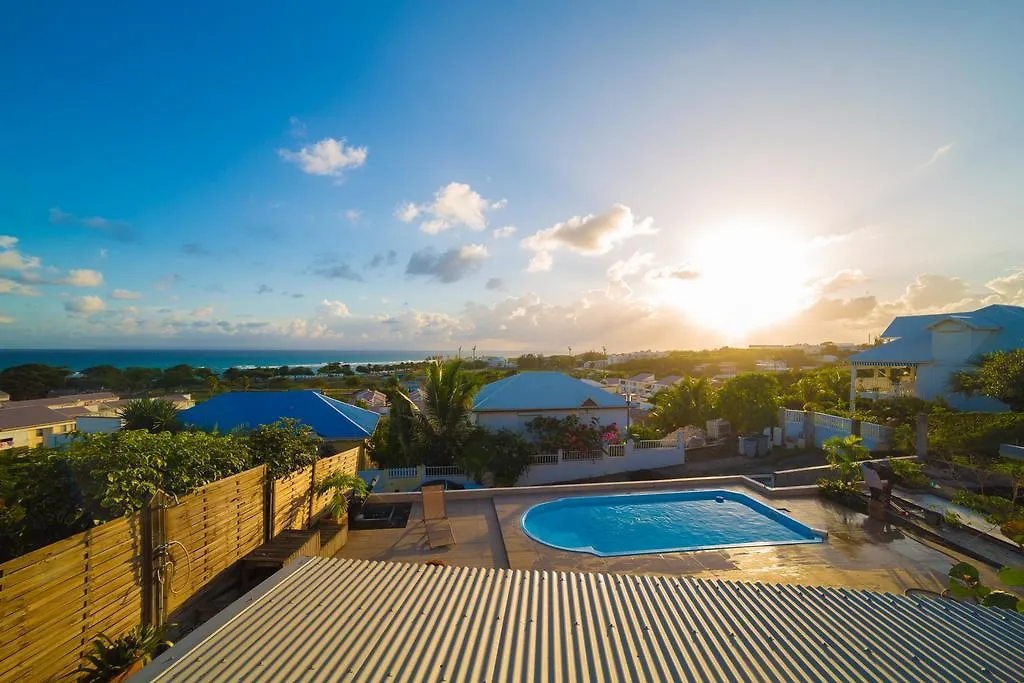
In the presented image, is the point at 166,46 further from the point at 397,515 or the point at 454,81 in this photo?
the point at 397,515

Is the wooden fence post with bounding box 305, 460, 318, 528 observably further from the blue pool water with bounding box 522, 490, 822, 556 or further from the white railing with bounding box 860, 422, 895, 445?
the white railing with bounding box 860, 422, 895, 445

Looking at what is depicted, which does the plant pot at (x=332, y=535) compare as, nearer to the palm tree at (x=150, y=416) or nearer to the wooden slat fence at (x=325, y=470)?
the wooden slat fence at (x=325, y=470)

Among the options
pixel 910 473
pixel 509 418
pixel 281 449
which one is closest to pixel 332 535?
pixel 281 449

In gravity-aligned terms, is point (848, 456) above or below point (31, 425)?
above

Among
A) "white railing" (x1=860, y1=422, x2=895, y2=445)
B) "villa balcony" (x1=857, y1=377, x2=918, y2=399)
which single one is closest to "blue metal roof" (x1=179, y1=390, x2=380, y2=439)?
"white railing" (x1=860, y1=422, x2=895, y2=445)

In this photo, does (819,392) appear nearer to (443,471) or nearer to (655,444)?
(655,444)

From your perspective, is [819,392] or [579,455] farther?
[819,392]
